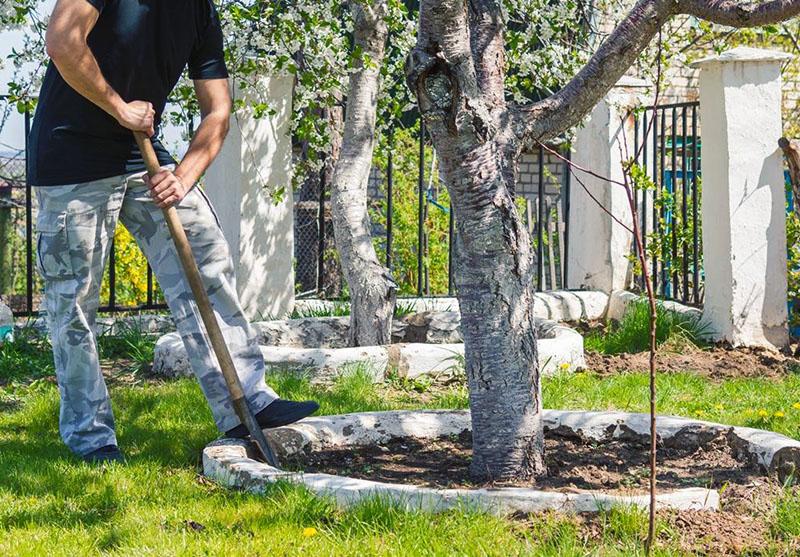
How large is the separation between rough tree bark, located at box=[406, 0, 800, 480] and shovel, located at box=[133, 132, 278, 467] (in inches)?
31.4

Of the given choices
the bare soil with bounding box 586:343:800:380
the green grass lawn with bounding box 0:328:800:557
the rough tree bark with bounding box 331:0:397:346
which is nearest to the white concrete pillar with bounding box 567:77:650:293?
the bare soil with bounding box 586:343:800:380

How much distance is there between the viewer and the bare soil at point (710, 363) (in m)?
6.18

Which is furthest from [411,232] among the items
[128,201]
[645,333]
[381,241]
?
[128,201]

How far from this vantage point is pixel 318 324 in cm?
677

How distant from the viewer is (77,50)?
12.0ft

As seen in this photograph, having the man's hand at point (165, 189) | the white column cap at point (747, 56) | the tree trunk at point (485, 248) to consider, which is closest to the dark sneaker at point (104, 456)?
the man's hand at point (165, 189)

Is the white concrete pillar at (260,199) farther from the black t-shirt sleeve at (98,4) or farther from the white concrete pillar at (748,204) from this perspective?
the black t-shirt sleeve at (98,4)

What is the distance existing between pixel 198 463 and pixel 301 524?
1.02 metres

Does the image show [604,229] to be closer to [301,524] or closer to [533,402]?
[533,402]

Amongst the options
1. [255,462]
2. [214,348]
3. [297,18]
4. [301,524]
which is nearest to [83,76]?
[214,348]

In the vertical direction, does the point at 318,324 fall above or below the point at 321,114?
below

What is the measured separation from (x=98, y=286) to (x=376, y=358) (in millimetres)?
1794

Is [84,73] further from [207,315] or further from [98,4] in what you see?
[207,315]

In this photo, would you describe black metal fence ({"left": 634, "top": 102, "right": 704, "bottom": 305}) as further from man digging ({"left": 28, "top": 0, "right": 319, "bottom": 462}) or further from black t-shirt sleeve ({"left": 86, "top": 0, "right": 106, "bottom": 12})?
black t-shirt sleeve ({"left": 86, "top": 0, "right": 106, "bottom": 12})
